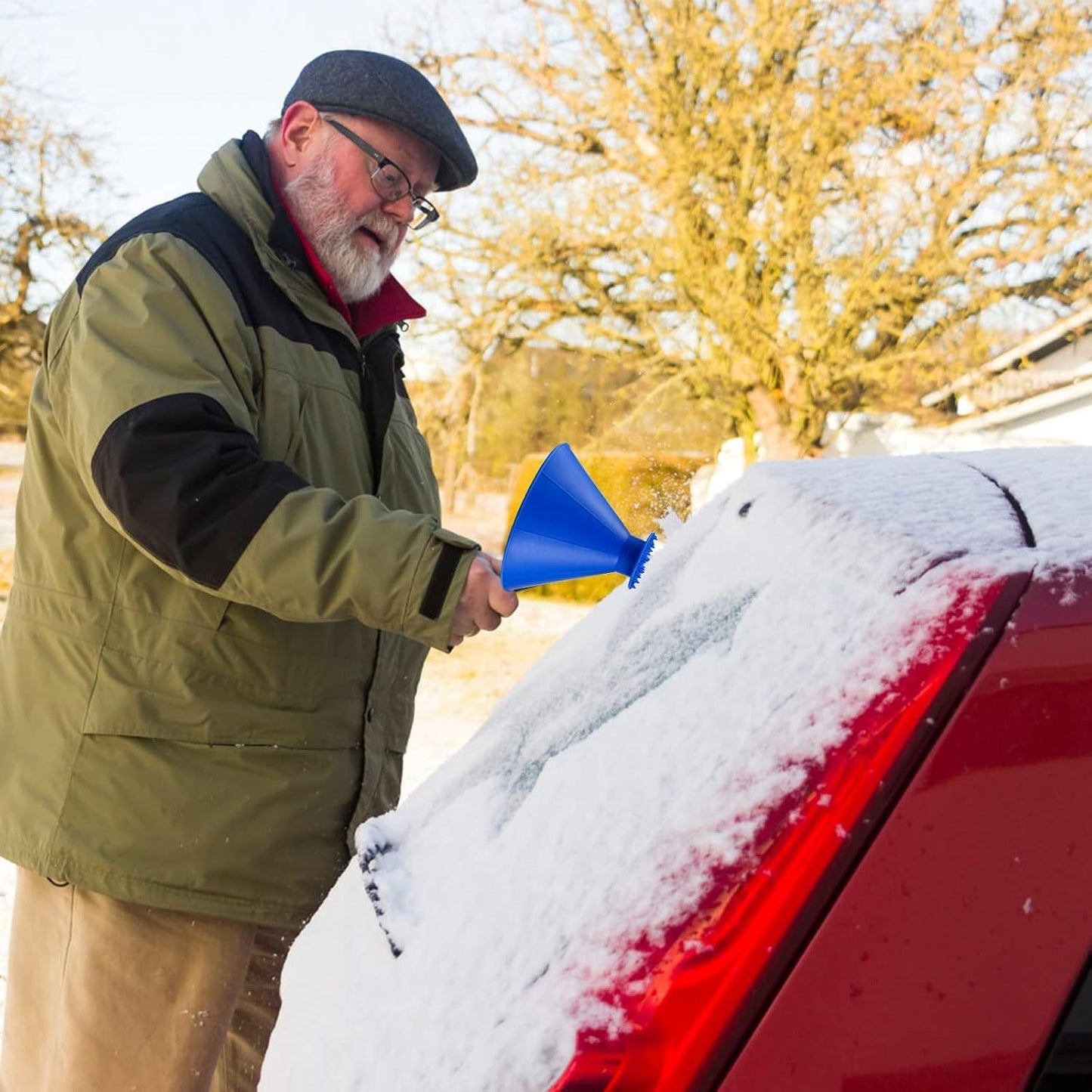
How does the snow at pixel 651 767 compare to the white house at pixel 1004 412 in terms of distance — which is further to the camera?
the white house at pixel 1004 412

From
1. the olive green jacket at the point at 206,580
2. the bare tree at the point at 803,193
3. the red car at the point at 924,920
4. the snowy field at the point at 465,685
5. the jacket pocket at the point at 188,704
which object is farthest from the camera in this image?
the bare tree at the point at 803,193

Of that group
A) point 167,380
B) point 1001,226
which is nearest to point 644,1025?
point 167,380

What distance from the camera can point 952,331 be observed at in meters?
12.9

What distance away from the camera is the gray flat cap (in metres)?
2.14

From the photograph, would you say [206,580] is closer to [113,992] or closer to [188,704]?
[188,704]

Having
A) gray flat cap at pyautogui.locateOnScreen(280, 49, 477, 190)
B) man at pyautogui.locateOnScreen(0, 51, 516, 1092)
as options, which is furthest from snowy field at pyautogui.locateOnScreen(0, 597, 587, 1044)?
gray flat cap at pyautogui.locateOnScreen(280, 49, 477, 190)

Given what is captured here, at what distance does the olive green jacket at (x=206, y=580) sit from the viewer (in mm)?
1591

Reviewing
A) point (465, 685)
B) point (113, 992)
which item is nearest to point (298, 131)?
point (113, 992)

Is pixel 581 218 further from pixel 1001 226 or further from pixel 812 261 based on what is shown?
pixel 1001 226

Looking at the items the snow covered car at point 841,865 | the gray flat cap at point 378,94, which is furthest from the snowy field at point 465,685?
the snow covered car at point 841,865

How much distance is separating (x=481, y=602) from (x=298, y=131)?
1.12 meters

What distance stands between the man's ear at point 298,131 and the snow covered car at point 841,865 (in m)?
1.56

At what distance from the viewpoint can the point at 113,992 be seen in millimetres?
1842

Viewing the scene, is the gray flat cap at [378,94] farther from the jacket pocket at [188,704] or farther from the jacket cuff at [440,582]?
the jacket pocket at [188,704]
